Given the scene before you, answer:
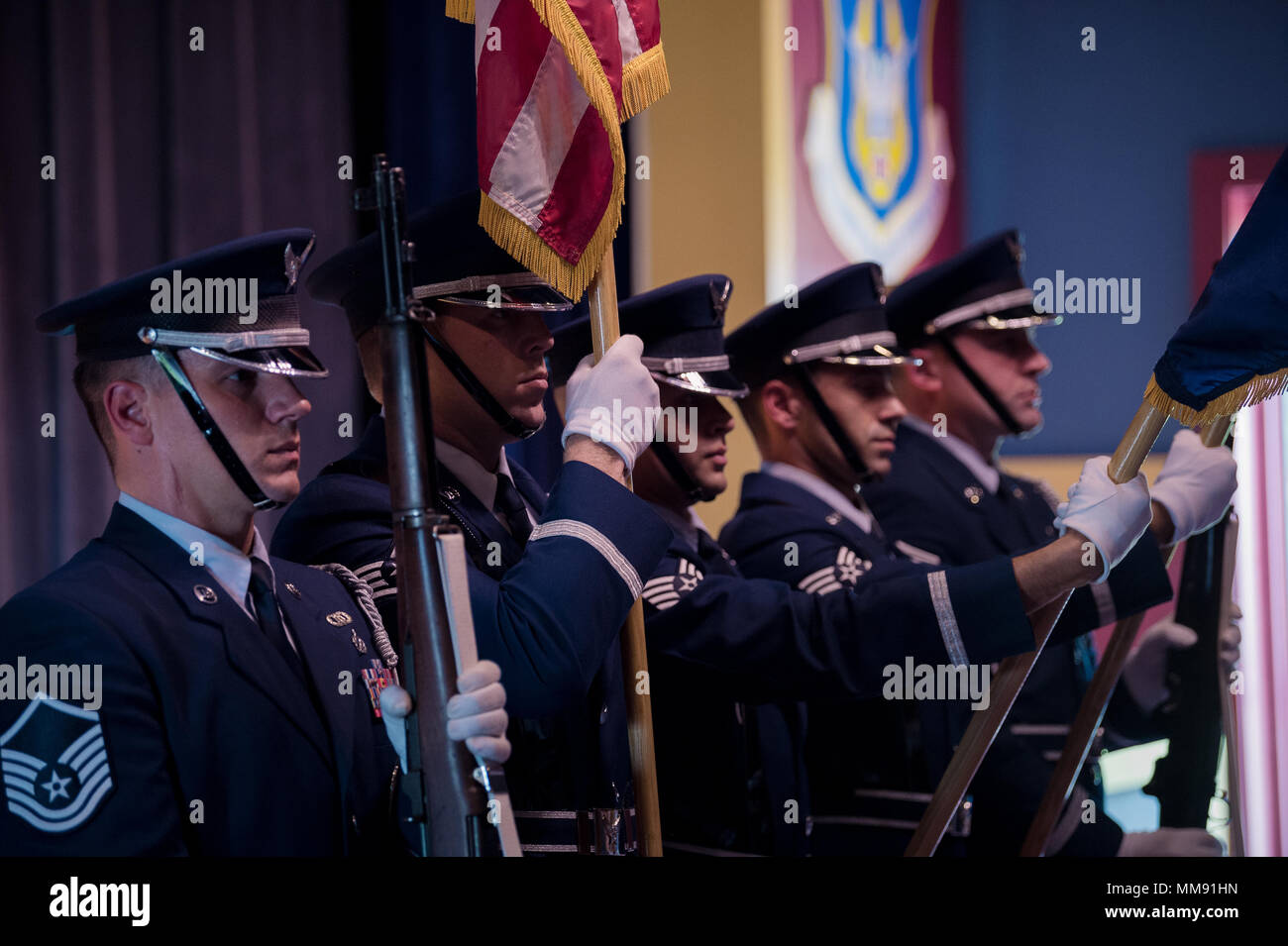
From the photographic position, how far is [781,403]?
9.55ft

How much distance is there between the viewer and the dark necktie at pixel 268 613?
1696 millimetres

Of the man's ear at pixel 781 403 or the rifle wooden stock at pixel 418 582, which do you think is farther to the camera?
the man's ear at pixel 781 403

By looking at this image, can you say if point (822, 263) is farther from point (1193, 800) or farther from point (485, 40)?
point (485, 40)

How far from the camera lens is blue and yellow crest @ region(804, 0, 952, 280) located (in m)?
4.27

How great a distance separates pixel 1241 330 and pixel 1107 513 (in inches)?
13.1

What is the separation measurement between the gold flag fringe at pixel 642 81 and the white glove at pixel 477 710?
96 cm

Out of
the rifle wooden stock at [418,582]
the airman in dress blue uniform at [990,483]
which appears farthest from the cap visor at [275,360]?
the airman in dress blue uniform at [990,483]

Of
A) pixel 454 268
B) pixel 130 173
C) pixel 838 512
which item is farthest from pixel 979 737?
pixel 130 173

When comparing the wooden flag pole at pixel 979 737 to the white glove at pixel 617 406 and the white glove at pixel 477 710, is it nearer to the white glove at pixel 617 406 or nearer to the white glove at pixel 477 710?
the white glove at pixel 617 406

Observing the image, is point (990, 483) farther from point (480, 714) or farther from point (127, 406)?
point (127, 406)

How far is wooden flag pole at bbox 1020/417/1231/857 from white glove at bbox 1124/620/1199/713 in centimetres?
59

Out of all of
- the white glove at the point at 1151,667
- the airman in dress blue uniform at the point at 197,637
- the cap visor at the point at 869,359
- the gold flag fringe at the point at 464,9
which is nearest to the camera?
the airman in dress blue uniform at the point at 197,637

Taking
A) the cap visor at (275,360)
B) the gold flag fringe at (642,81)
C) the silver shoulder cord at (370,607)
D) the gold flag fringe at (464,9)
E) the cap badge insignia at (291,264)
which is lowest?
the silver shoulder cord at (370,607)
